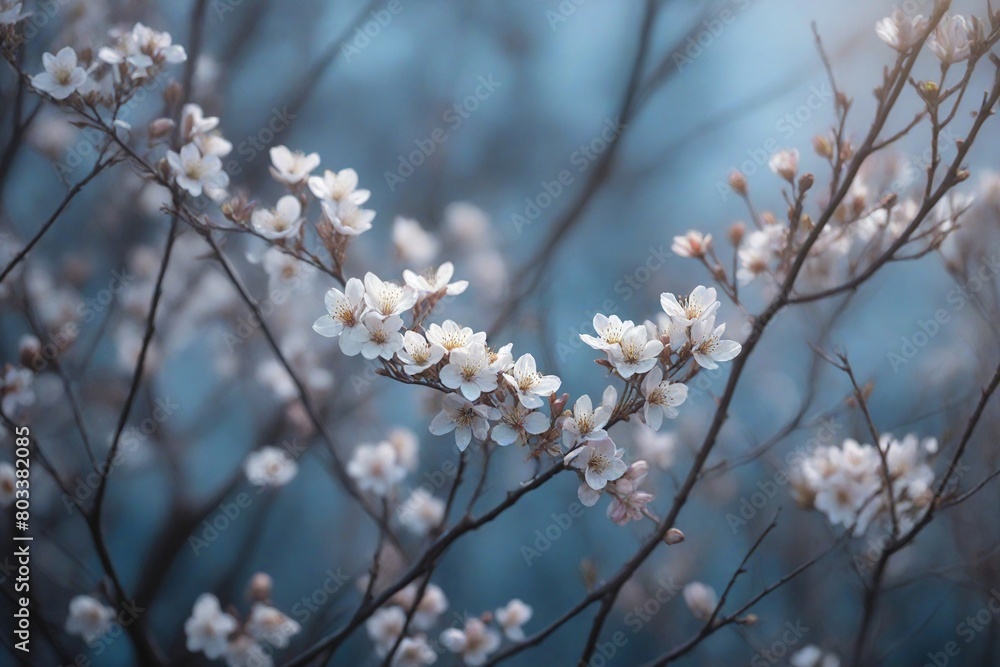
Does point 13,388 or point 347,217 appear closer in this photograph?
point 347,217

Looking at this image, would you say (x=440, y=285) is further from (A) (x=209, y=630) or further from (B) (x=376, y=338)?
(A) (x=209, y=630)

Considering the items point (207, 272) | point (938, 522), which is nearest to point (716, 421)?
point (207, 272)

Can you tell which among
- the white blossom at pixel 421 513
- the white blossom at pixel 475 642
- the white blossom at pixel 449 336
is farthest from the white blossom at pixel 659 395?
the white blossom at pixel 421 513

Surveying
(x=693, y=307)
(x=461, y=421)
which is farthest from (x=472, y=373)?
(x=693, y=307)

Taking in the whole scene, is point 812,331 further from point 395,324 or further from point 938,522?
point 395,324

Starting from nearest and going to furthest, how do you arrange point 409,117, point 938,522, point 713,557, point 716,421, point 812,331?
point 716,421 < point 812,331 < point 938,522 < point 713,557 < point 409,117

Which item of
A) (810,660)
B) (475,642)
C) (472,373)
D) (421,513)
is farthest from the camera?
(421,513)

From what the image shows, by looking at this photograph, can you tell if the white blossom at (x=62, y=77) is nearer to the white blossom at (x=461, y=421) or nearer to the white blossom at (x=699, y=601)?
the white blossom at (x=461, y=421)

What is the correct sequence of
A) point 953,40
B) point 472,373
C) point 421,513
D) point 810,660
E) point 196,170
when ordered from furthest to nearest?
1. point 421,513
2. point 810,660
3. point 196,170
4. point 953,40
5. point 472,373

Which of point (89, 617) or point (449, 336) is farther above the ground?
point (449, 336)

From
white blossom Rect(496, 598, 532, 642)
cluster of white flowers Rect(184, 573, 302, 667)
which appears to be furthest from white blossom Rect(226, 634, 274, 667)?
white blossom Rect(496, 598, 532, 642)
